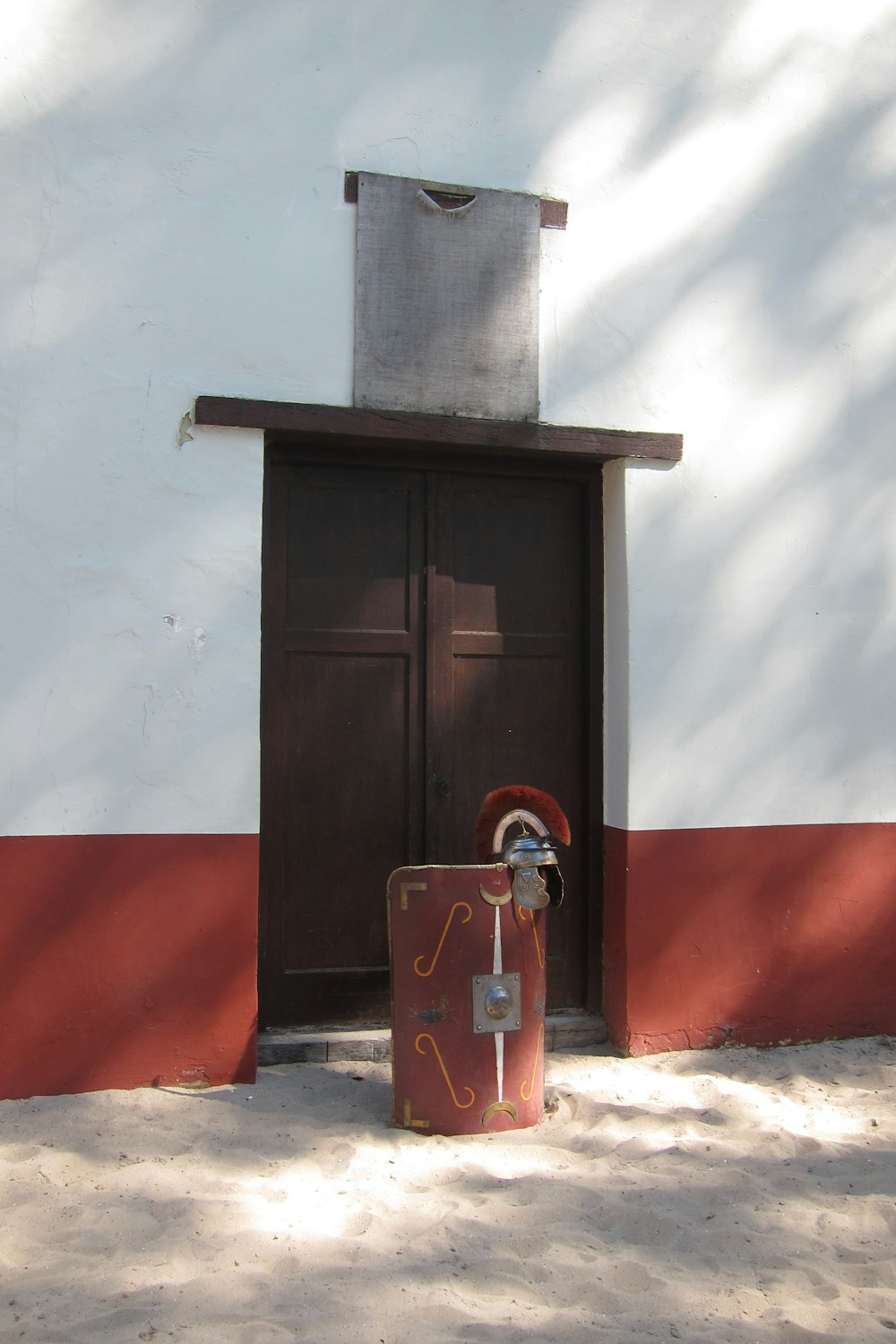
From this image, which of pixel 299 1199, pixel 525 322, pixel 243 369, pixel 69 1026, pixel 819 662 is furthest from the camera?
pixel 819 662

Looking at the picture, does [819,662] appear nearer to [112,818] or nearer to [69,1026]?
[112,818]

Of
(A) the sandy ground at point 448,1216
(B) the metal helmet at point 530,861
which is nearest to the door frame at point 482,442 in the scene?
(A) the sandy ground at point 448,1216

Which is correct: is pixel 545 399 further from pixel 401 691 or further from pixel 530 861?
pixel 530 861

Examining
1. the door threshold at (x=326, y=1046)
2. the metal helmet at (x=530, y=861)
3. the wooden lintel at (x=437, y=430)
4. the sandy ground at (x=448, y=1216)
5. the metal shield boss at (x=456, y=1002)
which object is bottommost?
the sandy ground at (x=448, y=1216)

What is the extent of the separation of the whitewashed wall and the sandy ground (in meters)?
0.97

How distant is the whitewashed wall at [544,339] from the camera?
374 centimetres

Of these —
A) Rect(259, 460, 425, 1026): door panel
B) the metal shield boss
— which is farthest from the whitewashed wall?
the metal shield boss

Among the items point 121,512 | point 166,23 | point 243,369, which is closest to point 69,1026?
point 121,512

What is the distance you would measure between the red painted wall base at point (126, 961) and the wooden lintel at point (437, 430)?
142 centimetres

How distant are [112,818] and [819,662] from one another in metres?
2.75

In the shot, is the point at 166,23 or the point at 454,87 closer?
the point at 166,23

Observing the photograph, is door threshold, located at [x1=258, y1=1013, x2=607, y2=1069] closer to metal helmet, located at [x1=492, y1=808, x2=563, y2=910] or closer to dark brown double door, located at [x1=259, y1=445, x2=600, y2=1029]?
dark brown double door, located at [x1=259, y1=445, x2=600, y2=1029]

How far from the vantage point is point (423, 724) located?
427 centimetres

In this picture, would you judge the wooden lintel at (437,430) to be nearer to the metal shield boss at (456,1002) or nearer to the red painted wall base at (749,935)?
the red painted wall base at (749,935)
